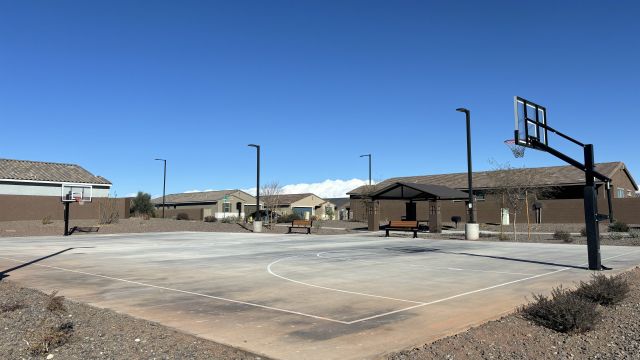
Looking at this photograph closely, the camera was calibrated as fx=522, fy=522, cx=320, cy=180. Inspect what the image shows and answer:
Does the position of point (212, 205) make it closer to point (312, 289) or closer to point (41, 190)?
point (41, 190)

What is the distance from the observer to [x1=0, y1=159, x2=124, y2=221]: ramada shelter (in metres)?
46.2

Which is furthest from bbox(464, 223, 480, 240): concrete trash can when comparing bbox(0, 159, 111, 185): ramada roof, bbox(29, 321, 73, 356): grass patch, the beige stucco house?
the beige stucco house

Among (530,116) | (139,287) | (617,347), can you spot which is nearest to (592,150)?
(530,116)

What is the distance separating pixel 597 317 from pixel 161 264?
466 inches

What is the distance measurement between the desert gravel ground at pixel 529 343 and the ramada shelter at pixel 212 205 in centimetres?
7230

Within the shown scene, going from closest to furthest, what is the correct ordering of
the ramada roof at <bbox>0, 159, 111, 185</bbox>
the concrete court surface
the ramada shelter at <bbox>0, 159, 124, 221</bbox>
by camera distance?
the concrete court surface < the ramada shelter at <bbox>0, 159, 124, 221</bbox> < the ramada roof at <bbox>0, 159, 111, 185</bbox>

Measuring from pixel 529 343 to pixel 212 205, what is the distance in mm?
79452

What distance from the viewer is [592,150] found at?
14.4 m

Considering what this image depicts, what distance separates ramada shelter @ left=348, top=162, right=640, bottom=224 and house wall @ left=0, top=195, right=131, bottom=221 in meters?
26.0

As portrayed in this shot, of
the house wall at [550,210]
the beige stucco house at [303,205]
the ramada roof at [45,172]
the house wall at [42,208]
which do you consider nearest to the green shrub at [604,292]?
the house wall at [550,210]

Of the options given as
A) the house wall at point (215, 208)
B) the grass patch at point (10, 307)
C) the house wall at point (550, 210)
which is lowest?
the grass patch at point (10, 307)

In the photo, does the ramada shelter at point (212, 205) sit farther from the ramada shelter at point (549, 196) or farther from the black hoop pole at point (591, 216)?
the black hoop pole at point (591, 216)

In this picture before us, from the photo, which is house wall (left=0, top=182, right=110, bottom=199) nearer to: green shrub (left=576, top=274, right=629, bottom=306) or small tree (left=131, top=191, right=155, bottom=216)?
small tree (left=131, top=191, right=155, bottom=216)

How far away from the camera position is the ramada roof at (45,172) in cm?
5009
